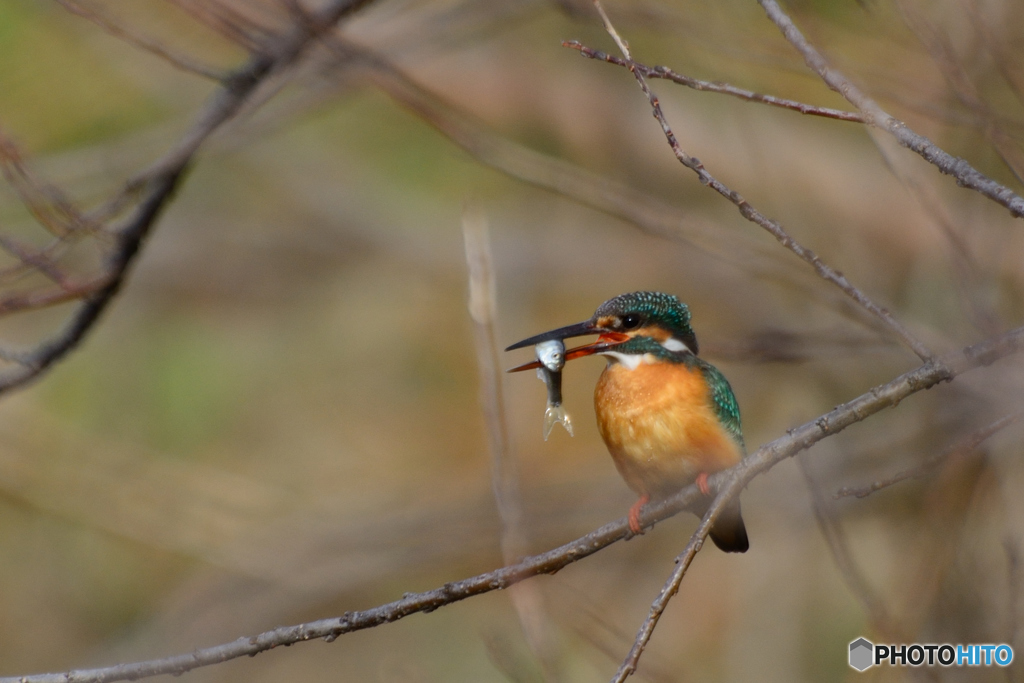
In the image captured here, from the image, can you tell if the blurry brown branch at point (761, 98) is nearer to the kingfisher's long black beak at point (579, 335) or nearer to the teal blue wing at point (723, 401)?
the kingfisher's long black beak at point (579, 335)

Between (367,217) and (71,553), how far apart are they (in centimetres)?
379

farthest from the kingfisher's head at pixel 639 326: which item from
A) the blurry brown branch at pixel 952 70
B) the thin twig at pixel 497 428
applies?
the blurry brown branch at pixel 952 70

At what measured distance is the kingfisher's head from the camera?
2639 mm

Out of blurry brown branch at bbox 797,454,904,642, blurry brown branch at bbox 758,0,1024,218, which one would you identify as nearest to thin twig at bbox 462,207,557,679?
blurry brown branch at bbox 758,0,1024,218

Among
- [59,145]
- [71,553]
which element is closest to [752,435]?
[71,553]

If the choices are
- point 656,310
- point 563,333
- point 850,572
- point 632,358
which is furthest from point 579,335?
point 850,572

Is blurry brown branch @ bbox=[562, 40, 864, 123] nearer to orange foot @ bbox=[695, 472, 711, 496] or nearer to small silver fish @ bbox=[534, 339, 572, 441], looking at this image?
small silver fish @ bbox=[534, 339, 572, 441]

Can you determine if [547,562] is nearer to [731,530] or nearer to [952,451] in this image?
[952,451]

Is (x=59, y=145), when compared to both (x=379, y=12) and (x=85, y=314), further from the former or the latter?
(x=85, y=314)

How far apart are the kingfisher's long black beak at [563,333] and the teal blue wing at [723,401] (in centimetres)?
34

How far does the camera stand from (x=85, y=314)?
7.84ft

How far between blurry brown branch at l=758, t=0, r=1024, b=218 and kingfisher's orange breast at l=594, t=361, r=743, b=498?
1051 millimetres

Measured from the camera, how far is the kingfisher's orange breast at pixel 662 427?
248 cm

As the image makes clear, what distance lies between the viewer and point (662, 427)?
8.18 ft
